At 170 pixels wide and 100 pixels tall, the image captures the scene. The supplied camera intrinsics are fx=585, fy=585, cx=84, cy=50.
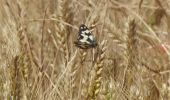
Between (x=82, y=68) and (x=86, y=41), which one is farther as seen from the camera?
(x=82, y=68)

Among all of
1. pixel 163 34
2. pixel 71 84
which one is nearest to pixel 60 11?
pixel 71 84

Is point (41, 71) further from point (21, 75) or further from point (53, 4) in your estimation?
point (53, 4)

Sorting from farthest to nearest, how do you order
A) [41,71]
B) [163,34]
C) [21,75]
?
[163,34], [41,71], [21,75]

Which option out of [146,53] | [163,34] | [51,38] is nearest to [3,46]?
[51,38]

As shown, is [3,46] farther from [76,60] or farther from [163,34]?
[163,34]

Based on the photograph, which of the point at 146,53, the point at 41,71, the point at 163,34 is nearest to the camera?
the point at 41,71

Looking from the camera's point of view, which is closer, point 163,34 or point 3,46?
point 3,46

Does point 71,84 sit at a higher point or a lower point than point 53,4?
lower

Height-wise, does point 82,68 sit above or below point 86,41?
below

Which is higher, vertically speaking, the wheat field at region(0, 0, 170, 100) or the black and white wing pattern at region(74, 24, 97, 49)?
the black and white wing pattern at region(74, 24, 97, 49)

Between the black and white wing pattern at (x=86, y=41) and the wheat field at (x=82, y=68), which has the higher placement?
the black and white wing pattern at (x=86, y=41)
